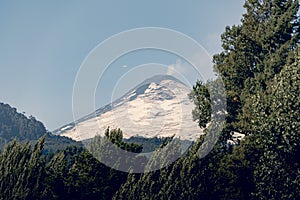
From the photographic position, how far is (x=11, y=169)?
26.6 meters

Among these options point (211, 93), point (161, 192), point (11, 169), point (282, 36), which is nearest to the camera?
point (161, 192)

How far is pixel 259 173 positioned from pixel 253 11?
46.9 feet

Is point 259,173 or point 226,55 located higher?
point 226,55

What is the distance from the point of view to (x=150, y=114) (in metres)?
36.4

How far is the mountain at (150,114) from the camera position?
100ft

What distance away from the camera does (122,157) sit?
28.5 meters

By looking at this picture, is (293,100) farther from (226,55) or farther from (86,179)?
(86,179)

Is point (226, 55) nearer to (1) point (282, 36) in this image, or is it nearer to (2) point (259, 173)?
(1) point (282, 36)

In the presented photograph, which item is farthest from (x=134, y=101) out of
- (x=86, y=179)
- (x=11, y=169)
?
(x=11, y=169)

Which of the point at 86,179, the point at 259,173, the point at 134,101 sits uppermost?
the point at 134,101

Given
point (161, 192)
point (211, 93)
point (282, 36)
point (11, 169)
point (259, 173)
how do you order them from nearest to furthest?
1. point (161, 192)
2. point (11, 169)
3. point (259, 173)
4. point (282, 36)
5. point (211, 93)

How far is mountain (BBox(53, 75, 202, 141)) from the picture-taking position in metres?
30.6

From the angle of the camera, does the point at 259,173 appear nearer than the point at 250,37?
Yes

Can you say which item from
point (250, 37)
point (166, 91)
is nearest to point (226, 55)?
point (250, 37)
